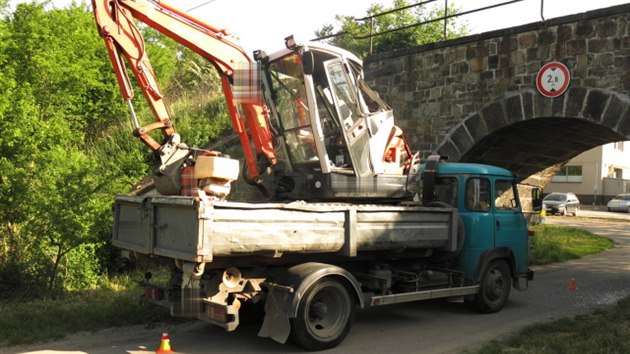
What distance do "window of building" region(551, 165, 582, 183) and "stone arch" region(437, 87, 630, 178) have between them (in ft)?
119

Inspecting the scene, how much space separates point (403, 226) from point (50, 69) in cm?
1029

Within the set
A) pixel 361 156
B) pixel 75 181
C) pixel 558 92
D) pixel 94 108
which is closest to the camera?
pixel 361 156

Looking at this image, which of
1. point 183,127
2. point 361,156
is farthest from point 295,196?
point 183,127

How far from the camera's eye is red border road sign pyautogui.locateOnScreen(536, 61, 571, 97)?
1153 cm

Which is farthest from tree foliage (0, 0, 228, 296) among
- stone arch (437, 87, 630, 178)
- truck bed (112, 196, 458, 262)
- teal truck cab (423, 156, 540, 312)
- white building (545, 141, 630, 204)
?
white building (545, 141, 630, 204)

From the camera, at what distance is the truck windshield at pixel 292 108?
317 inches

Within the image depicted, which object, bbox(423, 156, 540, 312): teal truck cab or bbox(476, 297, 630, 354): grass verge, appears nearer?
bbox(476, 297, 630, 354): grass verge

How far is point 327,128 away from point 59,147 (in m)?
5.50

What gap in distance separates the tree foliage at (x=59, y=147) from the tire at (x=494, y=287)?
597 cm

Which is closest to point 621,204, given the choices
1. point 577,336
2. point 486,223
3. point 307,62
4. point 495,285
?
point 495,285

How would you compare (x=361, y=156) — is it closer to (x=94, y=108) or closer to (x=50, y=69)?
(x=50, y=69)

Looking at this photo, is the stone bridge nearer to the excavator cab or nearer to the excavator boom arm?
the excavator cab

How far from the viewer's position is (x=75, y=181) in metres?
9.16

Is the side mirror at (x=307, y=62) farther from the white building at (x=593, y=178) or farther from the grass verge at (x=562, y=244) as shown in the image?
the white building at (x=593, y=178)
